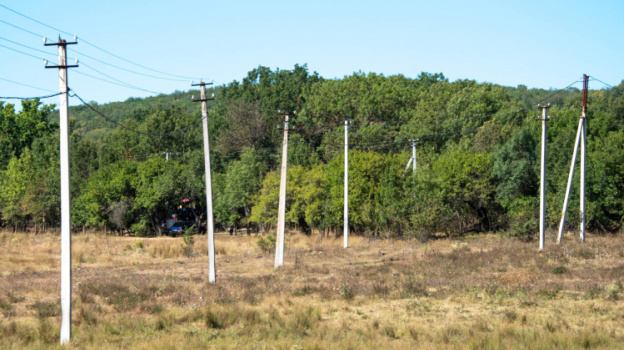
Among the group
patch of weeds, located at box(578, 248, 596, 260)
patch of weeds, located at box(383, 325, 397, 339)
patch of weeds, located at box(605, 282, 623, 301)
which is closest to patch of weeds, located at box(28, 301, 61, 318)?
patch of weeds, located at box(383, 325, 397, 339)

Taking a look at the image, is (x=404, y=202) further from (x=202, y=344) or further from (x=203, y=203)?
(x=202, y=344)

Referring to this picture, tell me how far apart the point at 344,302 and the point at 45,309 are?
9.54 meters

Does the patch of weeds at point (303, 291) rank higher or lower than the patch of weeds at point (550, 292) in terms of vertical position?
lower

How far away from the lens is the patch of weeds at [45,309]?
17622mm

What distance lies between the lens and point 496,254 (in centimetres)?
3039

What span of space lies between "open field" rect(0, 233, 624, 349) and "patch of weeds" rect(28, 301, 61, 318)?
3.4 inches

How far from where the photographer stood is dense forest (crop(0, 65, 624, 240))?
1827 inches

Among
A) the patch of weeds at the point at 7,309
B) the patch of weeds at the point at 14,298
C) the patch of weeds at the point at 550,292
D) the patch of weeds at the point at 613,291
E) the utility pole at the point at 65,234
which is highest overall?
the utility pole at the point at 65,234

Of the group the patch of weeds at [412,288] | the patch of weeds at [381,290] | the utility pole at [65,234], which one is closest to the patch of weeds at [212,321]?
the utility pole at [65,234]

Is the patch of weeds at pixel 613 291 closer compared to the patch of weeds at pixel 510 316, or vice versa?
the patch of weeds at pixel 510 316

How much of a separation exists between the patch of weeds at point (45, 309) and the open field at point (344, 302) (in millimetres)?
87

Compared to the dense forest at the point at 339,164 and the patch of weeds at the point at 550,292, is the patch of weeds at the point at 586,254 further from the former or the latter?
the patch of weeds at the point at 550,292

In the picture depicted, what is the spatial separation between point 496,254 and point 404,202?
50.4ft

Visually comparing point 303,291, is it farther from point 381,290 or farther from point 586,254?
point 586,254
